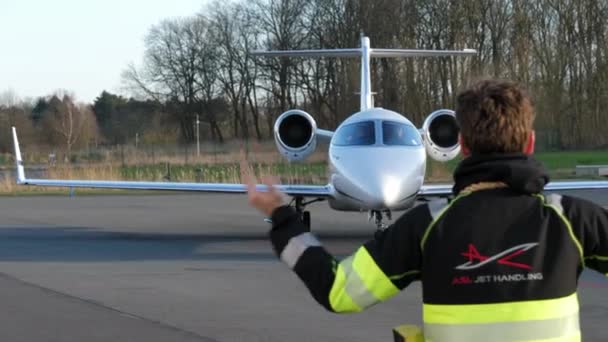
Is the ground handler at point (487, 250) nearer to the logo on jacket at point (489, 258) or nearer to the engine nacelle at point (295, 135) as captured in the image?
the logo on jacket at point (489, 258)

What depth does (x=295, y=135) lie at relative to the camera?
60.5 ft

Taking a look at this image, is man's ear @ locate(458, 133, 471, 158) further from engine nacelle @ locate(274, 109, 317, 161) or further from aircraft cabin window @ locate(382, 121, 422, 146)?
engine nacelle @ locate(274, 109, 317, 161)

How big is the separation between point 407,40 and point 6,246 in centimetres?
3915

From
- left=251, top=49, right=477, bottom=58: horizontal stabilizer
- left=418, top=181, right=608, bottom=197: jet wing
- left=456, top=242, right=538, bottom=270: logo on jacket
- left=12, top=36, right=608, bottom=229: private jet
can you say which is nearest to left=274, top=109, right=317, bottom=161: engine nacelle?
left=12, top=36, right=608, bottom=229: private jet

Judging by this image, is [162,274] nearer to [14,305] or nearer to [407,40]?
[14,305]

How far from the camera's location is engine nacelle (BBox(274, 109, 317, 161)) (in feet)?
60.1

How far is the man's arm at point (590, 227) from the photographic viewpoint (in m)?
2.85

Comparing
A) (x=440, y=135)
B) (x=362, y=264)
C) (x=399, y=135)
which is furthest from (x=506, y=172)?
(x=440, y=135)

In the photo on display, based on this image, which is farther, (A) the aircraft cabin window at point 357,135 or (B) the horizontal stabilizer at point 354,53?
(B) the horizontal stabilizer at point 354,53

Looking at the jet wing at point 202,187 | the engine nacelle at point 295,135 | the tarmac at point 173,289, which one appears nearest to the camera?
the tarmac at point 173,289

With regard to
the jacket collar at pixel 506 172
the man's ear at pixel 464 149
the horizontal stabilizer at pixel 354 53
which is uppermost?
the horizontal stabilizer at pixel 354 53

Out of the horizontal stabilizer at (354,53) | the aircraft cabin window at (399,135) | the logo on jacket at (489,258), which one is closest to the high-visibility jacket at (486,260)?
the logo on jacket at (489,258)

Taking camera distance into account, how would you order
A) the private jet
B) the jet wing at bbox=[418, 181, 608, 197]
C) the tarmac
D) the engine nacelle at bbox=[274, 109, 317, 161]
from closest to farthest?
the tarmac < the private jet < the jet wing at bbox=[418, 181, 608, 197] < the engine nacelle at bbox=[274, 109, 317, 161]

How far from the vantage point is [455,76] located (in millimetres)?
50500
